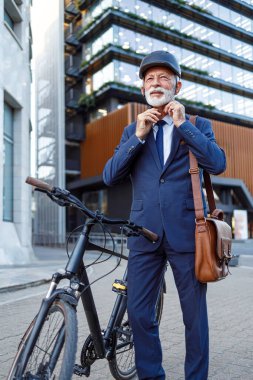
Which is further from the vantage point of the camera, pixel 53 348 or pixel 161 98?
pixel 161 98

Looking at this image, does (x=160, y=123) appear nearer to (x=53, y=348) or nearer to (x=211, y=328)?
(x=53, y=348)

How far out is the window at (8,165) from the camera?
49.6 feet

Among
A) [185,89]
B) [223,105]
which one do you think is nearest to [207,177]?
[185,89]

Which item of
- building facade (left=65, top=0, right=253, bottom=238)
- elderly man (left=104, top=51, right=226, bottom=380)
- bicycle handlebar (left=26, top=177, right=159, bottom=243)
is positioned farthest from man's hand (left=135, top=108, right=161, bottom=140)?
building facade (left=65, top=0, right=253, bottom=238)

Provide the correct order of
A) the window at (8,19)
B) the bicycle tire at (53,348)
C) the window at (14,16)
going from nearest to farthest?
the bicycle tire at (53,348)
the window at (14,16)
the window at (8,19)

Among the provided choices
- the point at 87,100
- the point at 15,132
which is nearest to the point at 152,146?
the point at 15,132

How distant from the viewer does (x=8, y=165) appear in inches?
613

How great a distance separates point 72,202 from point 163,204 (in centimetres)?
57

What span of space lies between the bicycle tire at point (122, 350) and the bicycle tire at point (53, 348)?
86 cm

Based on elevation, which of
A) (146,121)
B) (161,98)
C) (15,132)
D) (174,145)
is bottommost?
(174,145)

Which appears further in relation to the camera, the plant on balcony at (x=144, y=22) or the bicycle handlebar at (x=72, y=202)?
the plant on balcony at (x=144, y=22)

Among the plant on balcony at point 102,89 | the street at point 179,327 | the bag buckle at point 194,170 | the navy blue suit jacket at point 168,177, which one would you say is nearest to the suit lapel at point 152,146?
the navy blue suit jacket at point 168,177

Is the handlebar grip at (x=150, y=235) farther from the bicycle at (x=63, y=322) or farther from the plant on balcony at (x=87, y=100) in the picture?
the plant on balcony at (x=87, y=100)

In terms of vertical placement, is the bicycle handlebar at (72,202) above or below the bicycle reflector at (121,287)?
above
